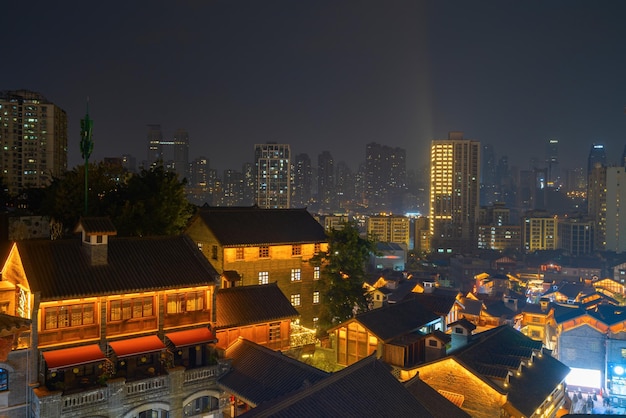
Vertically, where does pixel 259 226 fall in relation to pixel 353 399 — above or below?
above

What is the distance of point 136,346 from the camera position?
865 inches

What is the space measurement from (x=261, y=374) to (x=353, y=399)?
252 inches

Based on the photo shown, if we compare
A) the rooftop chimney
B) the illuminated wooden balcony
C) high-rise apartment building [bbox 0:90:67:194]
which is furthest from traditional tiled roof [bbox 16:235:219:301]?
high-rise apartment building [bbox 0:90:67:194]

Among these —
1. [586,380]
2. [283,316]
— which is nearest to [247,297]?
[283,316]

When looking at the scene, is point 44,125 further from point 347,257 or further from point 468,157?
point 468,157

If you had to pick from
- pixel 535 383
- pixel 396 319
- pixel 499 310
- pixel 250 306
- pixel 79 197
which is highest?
pixel 79 197

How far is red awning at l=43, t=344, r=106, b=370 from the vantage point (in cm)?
1973

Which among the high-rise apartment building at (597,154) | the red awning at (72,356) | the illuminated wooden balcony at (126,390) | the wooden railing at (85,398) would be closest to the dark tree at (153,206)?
the red awning at (72,356)

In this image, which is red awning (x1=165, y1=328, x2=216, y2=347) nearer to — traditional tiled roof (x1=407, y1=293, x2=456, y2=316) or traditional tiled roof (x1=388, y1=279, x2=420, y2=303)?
traditional tiled roof (x1=407, y1=293, x2=456, y2=316)

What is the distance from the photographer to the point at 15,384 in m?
19.6

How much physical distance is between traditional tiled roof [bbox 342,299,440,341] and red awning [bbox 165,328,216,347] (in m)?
9.82

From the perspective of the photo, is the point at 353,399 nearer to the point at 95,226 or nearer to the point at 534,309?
the point at 95,226

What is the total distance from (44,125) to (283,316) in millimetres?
92690

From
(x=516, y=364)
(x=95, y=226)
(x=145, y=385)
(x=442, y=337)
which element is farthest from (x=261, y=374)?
(x=516, y=364)
